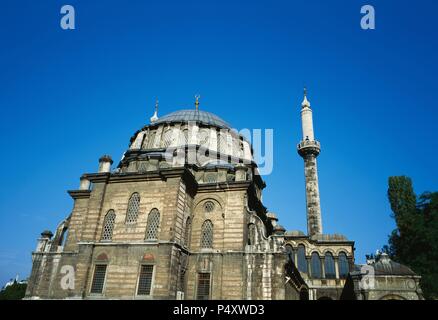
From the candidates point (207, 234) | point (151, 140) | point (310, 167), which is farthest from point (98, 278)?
point (310, 167)

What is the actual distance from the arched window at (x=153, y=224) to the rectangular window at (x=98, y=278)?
2909mm

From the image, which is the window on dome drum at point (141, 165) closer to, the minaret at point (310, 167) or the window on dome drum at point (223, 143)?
the window on dome drum at point (223, 143)

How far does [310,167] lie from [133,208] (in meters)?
23.5

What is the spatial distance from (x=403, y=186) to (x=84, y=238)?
28.6 meters

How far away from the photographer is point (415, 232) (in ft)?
88.5

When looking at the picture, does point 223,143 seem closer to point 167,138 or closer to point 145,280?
point 167,138

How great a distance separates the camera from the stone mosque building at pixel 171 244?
→ 1677 centimetres

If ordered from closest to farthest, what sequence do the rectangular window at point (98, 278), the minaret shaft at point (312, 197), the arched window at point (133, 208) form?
the rectangular window at point (98, 278) < the arched window at point (133, 208) < the minaret shaft at point (312, 197)

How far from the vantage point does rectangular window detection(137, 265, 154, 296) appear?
16469mm

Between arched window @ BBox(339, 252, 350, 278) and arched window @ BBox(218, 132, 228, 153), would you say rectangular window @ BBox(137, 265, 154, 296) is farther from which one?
arched window @ BBox(339, 252, 350, 278)

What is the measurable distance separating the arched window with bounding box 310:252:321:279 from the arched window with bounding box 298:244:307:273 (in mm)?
695

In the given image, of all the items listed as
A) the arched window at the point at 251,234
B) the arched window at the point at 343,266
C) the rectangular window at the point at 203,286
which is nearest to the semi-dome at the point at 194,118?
the arched window at the point at 251,234
